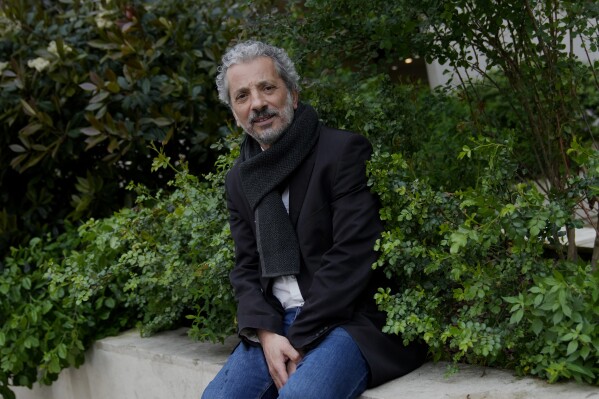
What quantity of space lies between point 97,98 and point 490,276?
3.25m

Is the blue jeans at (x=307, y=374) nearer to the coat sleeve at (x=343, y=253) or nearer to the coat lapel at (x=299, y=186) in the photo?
the coat sleeve at (x=343, y=253)

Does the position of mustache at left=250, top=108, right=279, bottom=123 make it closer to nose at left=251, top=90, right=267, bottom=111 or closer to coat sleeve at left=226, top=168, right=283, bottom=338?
nose at left=251, top=90, right=267, bottom=111

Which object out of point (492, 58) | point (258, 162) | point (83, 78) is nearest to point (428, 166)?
point (492, 58)

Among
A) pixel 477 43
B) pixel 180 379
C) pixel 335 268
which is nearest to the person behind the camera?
pixel 335 268

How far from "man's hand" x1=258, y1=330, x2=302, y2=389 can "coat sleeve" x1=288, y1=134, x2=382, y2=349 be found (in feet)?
0.15

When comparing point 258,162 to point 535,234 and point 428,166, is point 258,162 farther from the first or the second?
point 428,166

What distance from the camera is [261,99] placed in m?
3.41

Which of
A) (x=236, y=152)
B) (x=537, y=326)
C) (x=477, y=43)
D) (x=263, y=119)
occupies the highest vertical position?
(x=477, y=43)

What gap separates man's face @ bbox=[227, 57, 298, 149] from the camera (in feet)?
11.2

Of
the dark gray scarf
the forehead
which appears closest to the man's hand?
the dark gray scarf

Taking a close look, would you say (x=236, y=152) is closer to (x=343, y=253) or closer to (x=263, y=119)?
(x=263, y=119)

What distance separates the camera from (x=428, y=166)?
15.6ft

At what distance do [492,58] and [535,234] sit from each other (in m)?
1.72

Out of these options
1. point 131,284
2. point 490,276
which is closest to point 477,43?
point 490,276
